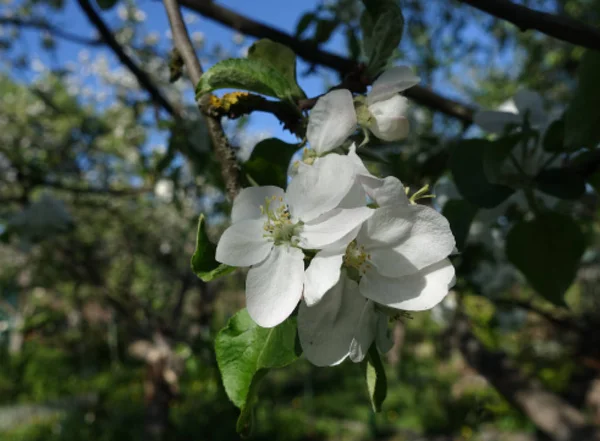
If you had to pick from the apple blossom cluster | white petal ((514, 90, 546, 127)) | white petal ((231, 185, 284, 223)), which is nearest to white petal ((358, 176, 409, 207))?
the apple blossom cluster

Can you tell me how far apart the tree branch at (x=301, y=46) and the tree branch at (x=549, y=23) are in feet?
1.57

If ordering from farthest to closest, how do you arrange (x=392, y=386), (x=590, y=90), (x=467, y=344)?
(x=392, y=386) → (x=467, y=344) → (x=590, y=90)

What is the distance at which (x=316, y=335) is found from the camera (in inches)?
20.2

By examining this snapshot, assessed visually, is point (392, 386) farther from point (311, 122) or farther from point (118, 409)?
point (311, 122)

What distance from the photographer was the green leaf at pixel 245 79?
0.55 m

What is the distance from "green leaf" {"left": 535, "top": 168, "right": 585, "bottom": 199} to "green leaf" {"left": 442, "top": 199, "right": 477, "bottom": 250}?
0.39ft

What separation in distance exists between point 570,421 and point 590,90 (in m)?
1.84

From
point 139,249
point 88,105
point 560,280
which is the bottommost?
point 88,105

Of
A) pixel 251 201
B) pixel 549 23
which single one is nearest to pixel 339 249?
pixel 251 201

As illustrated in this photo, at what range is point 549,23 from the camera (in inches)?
23.7

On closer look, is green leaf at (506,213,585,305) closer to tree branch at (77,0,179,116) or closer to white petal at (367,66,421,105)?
white petal at (367,66,421,105)

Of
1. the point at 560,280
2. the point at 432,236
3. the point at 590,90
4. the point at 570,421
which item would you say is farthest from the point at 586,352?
the point at 432,236

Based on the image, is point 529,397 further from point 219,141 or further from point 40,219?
point 40,219

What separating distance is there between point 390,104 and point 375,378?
314mm
